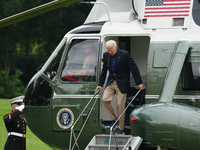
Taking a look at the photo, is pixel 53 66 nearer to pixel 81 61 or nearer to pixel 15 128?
pixel 81 61

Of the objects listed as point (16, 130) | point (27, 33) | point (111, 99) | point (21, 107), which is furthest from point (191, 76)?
point (27, 33)

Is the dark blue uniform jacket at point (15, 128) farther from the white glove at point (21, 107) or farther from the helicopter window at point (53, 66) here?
the helicopter window at point (53, 66)

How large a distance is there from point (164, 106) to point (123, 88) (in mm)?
1322

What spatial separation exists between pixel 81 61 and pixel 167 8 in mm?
1781

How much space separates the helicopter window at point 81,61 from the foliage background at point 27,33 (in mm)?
14401

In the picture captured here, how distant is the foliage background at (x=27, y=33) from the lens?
21.8 metres

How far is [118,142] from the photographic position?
6160 millimetres

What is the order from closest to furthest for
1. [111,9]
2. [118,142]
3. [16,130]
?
1. [118,142]
2. [16,130]
3. [111,9]

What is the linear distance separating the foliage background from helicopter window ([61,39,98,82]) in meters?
14.4

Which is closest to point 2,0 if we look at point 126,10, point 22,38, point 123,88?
point 22,38

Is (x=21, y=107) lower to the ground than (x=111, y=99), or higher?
lower

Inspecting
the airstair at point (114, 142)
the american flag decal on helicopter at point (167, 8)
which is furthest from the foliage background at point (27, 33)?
the airstair at point (114, 142)

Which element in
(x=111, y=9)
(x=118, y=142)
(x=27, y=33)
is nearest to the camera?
(x=118, y=142)

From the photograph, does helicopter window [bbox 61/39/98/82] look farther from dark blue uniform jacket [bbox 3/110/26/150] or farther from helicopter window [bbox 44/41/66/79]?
dark blue uniform jacket [bbox 3/110/26/150]
